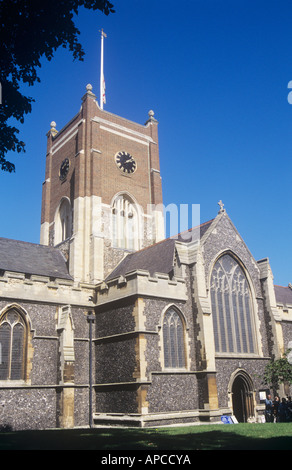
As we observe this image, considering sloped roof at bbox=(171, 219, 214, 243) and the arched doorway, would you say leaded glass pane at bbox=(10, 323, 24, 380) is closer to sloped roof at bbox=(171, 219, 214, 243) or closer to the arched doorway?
sloped roof at bbox=(171, 219, 214, 243)

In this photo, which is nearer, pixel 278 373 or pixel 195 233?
pixel 278 373

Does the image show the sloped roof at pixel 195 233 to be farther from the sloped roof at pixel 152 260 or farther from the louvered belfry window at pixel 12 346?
the louvered belfry window at pixel 12 346

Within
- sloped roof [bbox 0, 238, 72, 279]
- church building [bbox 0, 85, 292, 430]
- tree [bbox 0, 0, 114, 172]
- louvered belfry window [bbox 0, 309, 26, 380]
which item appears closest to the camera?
tree [bbox 0, 0, 114, 172]

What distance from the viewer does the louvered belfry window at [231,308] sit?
2341 cm

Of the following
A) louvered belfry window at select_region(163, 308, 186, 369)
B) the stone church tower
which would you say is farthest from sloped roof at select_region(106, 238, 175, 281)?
louvered belfry window at select_region(163, 308, 186, 369)

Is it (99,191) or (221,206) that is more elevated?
(99,191)

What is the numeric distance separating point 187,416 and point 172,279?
657 centimetres

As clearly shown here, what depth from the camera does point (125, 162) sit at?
3434 centimetres

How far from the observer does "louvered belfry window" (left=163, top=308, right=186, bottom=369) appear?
21266 mm

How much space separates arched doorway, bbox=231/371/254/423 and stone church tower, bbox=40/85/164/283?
10.6 meters

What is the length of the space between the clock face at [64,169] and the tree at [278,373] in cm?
2068

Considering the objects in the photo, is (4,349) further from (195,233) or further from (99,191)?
(99,191)

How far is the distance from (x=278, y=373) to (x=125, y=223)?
596 inches

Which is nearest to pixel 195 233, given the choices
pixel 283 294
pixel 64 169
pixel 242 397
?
pixel 242 397
